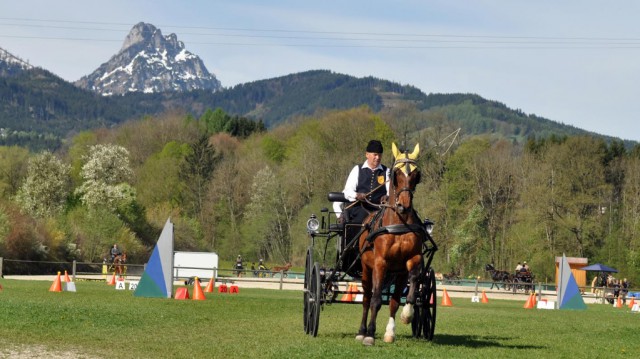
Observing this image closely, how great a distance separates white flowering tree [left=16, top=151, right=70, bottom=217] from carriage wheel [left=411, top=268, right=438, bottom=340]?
91545 mm

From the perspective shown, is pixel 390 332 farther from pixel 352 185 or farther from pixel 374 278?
A: pixel 352 185

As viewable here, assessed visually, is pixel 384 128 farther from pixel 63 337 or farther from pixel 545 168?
pixel 63 337

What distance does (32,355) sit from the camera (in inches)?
585

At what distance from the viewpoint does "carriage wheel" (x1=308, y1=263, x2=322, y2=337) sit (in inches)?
715

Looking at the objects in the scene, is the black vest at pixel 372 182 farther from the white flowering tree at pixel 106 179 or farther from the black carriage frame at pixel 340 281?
the white flowering tree at pixel 106 179

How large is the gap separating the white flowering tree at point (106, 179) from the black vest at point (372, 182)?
87167mm

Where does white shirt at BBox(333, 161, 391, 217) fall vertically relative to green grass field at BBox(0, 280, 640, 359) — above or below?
above

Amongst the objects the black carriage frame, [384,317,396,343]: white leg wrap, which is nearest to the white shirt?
the black carriage frame

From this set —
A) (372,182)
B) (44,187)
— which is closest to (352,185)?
(372,182)

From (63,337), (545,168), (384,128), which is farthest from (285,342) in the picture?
(384,128)

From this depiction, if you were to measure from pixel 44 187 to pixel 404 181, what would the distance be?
96491 mm

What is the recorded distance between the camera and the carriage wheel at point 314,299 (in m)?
18.2

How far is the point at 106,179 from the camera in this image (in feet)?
384

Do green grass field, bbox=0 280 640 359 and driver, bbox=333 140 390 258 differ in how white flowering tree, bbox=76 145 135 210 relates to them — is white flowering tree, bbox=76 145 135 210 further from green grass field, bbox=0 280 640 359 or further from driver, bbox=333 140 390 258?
driver, bbox=333 140 390 258
